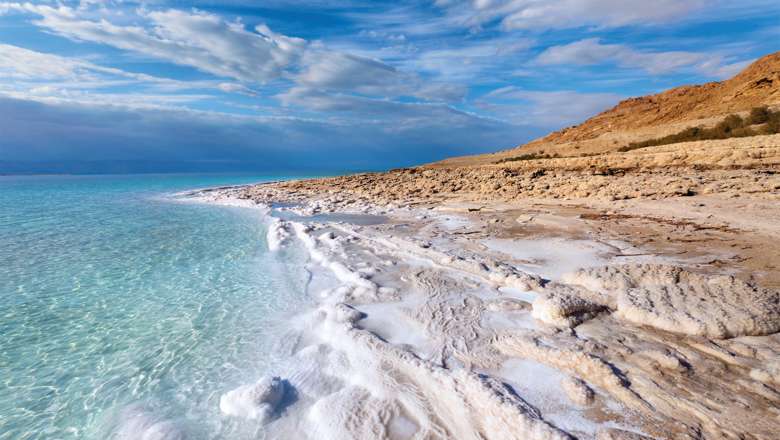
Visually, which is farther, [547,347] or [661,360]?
[547,347]

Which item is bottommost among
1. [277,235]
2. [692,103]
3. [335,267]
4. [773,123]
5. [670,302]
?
[277,235]

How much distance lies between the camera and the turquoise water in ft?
10.0

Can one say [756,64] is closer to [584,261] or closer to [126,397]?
[584,261]

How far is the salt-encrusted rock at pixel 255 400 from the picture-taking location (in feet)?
9.71

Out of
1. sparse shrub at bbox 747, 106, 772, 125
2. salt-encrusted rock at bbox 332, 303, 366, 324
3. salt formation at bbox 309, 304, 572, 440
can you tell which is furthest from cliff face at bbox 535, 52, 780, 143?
salt formation at bbox 309, 304, 572, 440

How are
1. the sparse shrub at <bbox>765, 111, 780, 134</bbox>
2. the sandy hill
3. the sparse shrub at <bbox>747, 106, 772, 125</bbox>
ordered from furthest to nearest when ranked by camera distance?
Result: the sandy hill < the sparse shrub at <bbox>747, 106, 772, 125</bbox> < the sparse shrub at <bbox>765, 111, 780, 134</bbox>

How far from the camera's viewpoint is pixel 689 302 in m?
3.74

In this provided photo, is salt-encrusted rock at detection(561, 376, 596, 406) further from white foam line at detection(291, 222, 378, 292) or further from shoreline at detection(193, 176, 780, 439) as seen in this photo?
white foam line at detection(291, 222, 378, 292)

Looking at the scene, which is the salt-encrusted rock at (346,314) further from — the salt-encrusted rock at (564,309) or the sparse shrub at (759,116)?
the sparse shrub at (759,116)

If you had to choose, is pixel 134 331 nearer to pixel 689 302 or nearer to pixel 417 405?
pixel 417 405

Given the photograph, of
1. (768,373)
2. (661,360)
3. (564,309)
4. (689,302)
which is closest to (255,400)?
(564,309)

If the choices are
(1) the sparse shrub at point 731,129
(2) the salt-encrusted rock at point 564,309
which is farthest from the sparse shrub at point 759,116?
(2) the salt-encrusted rock at point 564,309

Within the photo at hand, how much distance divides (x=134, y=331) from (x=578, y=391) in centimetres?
494

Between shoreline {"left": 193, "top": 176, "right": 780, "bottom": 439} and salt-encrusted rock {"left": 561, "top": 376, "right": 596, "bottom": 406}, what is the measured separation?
0.04 ft
